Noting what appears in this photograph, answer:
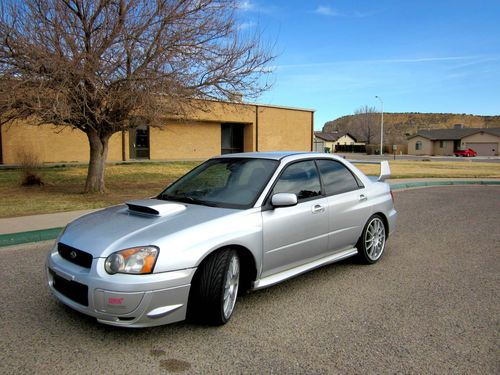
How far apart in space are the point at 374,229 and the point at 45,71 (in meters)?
8.25

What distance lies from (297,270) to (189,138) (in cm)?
2991

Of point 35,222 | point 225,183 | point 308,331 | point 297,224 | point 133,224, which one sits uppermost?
point 225,183

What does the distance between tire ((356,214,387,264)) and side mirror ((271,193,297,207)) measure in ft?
5.84

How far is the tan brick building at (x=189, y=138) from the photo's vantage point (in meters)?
26.3

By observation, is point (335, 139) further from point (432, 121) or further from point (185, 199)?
point (185, 199)

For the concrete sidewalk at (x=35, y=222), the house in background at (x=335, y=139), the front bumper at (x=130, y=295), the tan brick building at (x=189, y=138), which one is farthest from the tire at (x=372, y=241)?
the house in background at (x=335, y=139)

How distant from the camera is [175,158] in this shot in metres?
32.8

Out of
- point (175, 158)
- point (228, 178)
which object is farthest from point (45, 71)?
point (175, 158)

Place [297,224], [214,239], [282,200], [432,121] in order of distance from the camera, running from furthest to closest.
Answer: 1. [432,121]
2. [297,224]
3. [282,200]
4. [214,239]

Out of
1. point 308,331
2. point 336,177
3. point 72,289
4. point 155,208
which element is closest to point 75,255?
A: point 72,289

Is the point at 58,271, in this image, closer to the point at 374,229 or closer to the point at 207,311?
the point at 207,311

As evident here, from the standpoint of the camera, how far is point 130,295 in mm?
3121

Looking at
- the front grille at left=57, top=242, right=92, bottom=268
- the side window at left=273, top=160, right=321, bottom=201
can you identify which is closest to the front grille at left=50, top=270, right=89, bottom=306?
the front grille at left=57, top=242, right=92, bottom=268

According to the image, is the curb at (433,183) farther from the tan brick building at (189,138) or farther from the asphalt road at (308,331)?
the asphalt road at (308,331)
